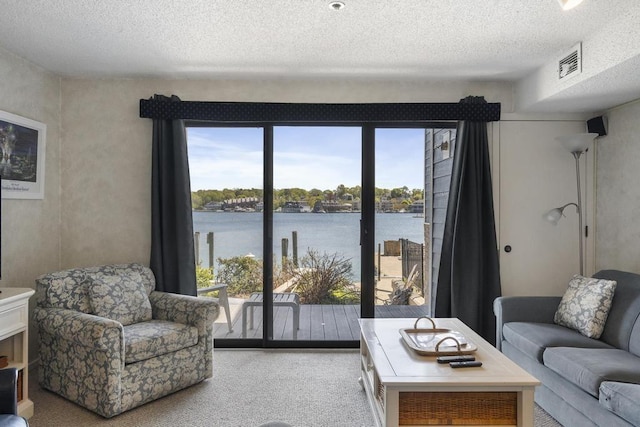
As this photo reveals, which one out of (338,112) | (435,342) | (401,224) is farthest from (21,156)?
(435,342)

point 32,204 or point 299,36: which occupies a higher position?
point 299,36

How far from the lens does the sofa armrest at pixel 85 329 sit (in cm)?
247

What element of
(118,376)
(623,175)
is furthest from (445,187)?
(118,376)

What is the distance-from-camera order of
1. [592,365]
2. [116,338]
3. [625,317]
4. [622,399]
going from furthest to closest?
[625,317], [116,338], [592,365], [622,399]

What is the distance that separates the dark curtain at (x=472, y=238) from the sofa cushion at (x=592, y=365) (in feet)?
3.51

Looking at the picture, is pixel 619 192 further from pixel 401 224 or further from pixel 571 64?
pixel 401 224

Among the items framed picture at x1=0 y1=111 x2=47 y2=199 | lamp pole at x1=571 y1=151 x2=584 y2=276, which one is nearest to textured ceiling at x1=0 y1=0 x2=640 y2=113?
framed picture at x1=0 y1=111 x2=47 y2=199

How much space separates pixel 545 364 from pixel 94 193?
12.8 ft

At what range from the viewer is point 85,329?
2521mm

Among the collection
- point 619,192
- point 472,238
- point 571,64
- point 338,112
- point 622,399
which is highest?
point 571,64

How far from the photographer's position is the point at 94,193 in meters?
3.69

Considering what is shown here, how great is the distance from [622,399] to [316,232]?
2559mm

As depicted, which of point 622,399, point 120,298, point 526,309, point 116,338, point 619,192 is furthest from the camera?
point 619,192

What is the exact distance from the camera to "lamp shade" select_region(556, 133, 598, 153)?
3.29 metres
